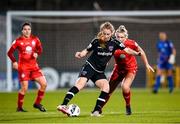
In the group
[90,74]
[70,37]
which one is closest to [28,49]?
[90,74]

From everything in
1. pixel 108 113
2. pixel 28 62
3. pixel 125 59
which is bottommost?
pixel 108 113

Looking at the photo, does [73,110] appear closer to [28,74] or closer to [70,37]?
[28,74]

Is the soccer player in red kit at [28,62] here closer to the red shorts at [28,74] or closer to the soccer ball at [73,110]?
the red shorts at [28,74]

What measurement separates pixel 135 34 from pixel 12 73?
20.2 ft

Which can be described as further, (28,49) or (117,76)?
(28,49)

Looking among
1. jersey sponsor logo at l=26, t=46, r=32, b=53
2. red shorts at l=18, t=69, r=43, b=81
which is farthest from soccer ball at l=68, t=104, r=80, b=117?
jersey sponsor logo at l=26, t=46, r=32, b=53

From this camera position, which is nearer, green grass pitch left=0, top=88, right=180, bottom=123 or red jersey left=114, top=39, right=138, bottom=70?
green grass pitch left=0, top=88, right=180, bottom=123

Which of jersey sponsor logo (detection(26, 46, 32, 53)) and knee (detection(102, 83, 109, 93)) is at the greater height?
jersey sponsor logo (detection(26, 46, 32, 53))

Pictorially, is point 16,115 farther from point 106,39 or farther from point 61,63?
point 61,63

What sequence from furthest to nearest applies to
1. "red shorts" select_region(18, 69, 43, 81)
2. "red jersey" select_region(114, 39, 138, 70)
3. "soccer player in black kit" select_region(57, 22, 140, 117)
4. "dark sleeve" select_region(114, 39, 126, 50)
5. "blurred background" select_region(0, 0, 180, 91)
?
1. "blurred background" select_region(0, 0, 180, 91)
2. "red shorts" select_region(18, 69, 43, 81)
3. "red jersey" select_region(114, 39, 138, 70)
4. "dark sleeve" select_region(114, 39, 126, 50)
5. "soccer player in black kit" select_region(57, 22, 140, 117)

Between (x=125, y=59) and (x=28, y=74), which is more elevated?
(x=125, y=59)

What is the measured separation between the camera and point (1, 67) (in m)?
27.2

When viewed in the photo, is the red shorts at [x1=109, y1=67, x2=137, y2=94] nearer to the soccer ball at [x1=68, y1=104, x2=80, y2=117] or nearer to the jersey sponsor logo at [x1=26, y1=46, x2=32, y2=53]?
the soccer ball at [x1=68, y1=104, x2=80, y2=117]

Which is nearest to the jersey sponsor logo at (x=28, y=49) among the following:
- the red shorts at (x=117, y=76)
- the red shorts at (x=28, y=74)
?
the red shorts at (x=28, y=74)
